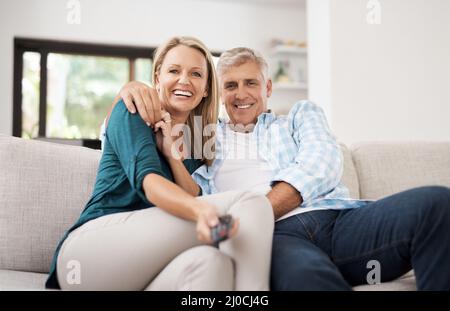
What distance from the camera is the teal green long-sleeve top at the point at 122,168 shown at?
1.19 metres

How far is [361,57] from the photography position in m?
4.43

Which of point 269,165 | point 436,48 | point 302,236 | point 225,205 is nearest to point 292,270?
point 225,205

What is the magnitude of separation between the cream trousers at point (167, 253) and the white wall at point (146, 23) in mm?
4205

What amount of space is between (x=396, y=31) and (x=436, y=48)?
1.44ft

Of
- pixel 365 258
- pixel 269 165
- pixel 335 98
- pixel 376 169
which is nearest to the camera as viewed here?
pixel 365 258

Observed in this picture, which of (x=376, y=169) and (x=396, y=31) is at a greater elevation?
(x=396, y=31)

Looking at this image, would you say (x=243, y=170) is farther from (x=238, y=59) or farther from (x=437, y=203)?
(x=437, y=203)

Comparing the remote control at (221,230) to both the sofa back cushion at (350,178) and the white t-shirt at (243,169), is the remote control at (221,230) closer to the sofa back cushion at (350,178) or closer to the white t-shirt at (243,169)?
the white t-shirt at (243,169)

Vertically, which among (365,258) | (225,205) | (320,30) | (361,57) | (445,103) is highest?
(320,30)

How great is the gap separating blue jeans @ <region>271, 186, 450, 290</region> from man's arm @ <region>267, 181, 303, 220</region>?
0.04 meters

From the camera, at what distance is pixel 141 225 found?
1.10 metres

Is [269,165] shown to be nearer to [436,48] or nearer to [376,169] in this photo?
[376,169]

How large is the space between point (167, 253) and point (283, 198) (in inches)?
17.9

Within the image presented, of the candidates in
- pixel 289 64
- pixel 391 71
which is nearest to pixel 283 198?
pixel 391 71
